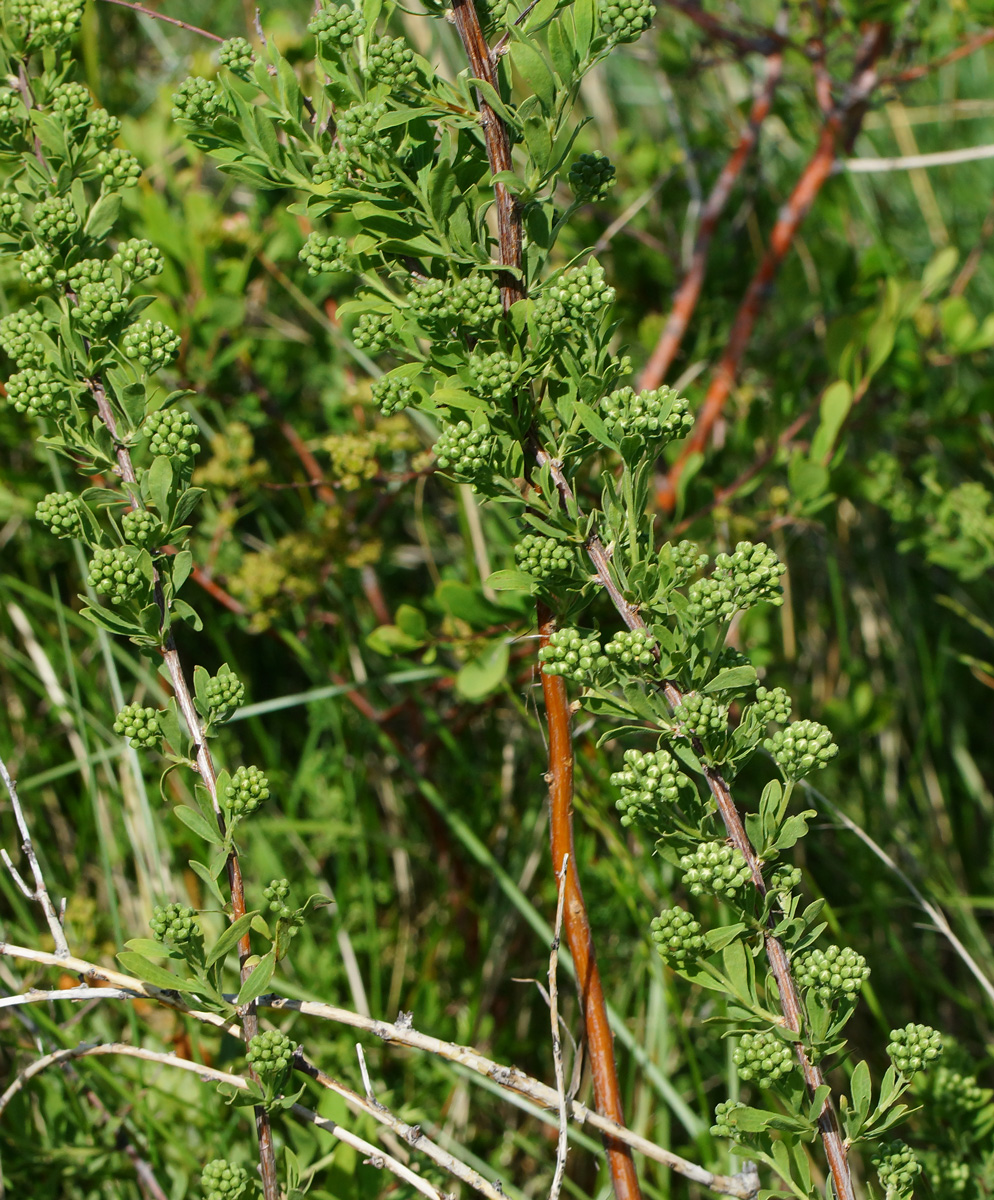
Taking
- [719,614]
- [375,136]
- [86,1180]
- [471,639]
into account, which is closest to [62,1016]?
[86,1180]

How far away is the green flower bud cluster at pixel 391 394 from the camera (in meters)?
1.12

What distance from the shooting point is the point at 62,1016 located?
1.89 metres

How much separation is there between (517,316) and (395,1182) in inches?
47.0

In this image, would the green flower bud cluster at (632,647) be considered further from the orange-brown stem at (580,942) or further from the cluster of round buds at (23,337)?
the cluster of round buds at (23,337)

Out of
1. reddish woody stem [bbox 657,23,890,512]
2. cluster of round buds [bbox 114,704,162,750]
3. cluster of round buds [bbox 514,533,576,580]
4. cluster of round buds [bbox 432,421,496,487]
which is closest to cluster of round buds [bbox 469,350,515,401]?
cluster of round buds [bbox 432,421,496,487]

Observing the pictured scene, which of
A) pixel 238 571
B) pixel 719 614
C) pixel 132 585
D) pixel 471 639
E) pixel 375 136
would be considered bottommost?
pixel 471 639

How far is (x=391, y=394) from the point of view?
3.70ft

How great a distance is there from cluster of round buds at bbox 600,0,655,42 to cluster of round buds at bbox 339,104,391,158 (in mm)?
226

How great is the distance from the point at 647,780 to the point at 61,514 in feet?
2.14

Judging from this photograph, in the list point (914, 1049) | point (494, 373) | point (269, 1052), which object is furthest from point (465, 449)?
point (914, 1049)

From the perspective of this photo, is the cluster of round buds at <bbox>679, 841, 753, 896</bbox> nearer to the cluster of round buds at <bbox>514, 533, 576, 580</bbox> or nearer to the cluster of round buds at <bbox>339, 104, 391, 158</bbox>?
the cluster of round buds at <bbox>514, 533, 576, 580</bbox>

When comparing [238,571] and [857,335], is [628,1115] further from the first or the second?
[857,335]

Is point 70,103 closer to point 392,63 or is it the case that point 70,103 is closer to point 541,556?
point 392,63

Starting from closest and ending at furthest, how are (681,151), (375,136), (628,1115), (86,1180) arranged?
1. (375,136)
2. (86,1180)
3. (628,1115)
4. (681,151)
